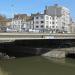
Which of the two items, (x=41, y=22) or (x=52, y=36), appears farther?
(x=41, y=22)

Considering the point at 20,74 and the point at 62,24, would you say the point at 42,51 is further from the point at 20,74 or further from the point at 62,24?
the point at 62,24

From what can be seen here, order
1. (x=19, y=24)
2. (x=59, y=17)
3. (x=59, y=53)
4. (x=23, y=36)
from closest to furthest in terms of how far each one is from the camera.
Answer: (x=23, y=36) → (x=59, y=53) → (x=19, y=24) → (x=59, y=17)

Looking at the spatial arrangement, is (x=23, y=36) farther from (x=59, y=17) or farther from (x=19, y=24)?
(x=59, y=17)

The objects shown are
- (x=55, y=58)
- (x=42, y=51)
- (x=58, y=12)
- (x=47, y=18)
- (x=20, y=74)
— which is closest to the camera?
(x=20, y=74)

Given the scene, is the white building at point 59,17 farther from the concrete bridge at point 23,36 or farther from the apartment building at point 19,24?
the concrete bridge at point 23,36

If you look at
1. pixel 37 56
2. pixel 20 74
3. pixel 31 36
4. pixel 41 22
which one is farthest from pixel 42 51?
pixel 41 22

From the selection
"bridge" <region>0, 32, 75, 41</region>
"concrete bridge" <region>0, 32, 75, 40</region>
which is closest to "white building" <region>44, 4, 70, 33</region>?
"concrete bridge" <region>0, 32, 75, 40</region>

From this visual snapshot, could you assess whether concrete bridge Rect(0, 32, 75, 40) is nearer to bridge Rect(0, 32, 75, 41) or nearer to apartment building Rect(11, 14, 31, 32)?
bridge Rect(0, 32, 75, 41)

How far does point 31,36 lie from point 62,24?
99014 millimetres

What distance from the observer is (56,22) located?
14988 cm

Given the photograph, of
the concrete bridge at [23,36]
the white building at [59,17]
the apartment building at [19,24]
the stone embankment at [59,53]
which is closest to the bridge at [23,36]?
the concrete bridge at [23,36]

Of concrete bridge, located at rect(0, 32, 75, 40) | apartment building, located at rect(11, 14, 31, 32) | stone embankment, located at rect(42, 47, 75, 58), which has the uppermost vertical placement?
apartment building, located at rect(11, 14, 31, 32)

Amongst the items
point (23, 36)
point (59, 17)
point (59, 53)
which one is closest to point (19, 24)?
point (59, 17)

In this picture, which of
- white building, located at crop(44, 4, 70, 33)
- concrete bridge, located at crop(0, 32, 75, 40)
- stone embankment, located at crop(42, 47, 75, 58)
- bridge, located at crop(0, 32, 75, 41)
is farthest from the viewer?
white building, located at crop(44, 4, 70, 33)
